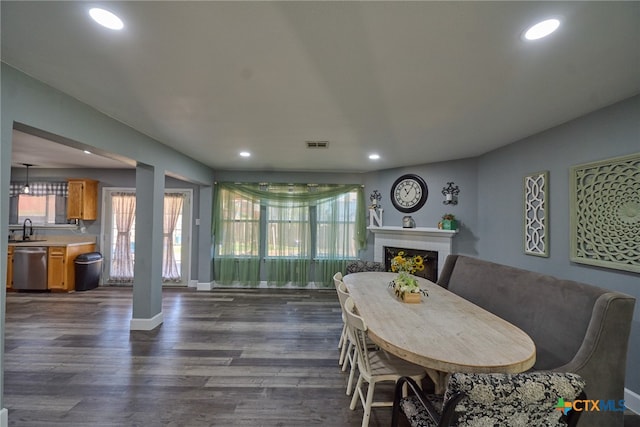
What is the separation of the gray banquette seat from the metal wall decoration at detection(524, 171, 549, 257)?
81 centimetres

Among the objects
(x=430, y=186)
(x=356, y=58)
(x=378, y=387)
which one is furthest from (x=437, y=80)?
(x=430, y=186)

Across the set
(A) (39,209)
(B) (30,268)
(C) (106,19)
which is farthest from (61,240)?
(C) (106,19)

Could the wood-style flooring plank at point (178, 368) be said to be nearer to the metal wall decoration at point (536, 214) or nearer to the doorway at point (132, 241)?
the doorway at point (132, 241)

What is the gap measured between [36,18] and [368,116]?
2.16 m

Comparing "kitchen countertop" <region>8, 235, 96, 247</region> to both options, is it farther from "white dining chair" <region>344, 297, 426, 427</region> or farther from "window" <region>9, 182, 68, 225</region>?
"white dining chair" <region>344, 297, 426, 427</region>

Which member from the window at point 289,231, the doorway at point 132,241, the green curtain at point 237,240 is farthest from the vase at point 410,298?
the doorway at point 132,241

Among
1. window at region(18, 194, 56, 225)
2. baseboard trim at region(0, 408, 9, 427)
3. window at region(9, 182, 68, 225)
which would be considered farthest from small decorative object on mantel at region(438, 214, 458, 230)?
window at region(18, 194, 56, 225)

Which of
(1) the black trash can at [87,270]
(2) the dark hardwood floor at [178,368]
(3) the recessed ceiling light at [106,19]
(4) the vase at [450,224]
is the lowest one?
(2) the dark hardwood floor at [178,368]

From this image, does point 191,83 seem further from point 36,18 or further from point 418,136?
point 418,136

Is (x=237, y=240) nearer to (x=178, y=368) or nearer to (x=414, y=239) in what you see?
(x=178, y=368)

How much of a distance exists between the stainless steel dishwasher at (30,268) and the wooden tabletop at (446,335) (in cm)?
582

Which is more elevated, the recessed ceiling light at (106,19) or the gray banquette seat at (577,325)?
the recessed ceiling light at (106,19)

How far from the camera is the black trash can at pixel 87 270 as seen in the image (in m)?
4.97

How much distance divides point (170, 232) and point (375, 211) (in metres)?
4.10
